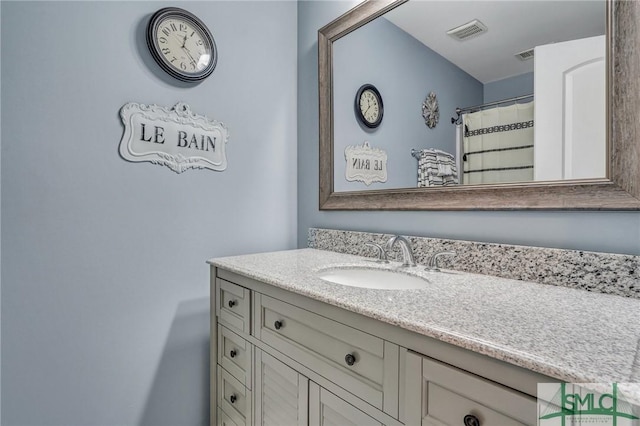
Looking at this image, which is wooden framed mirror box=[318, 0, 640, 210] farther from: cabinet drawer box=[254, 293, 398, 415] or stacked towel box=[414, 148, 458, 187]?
cabinet drawer box=[254, 293, 398, 415]

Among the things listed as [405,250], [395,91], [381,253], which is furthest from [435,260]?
[395,91]

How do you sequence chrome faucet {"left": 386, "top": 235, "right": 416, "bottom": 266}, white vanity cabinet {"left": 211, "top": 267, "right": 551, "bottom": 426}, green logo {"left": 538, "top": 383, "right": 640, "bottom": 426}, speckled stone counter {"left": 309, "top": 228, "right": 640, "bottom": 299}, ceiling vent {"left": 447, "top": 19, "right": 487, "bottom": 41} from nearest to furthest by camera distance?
green logo {"left": 538, "top": 383, "right": 640, "bottom": 426} → white vanity cabinet {"left": 211, "top": 267, "right": 551, "bottom": 426} → speckled stone counter {"left": 309, "top": 228, "right": 640, "bottom": 299} → ceiling vent {"left": 447, "top": 19, "right": 487, "bottom": 41} → chrome faucet {"left": 386, "top": 235, "right": 416, "bottom": 266}

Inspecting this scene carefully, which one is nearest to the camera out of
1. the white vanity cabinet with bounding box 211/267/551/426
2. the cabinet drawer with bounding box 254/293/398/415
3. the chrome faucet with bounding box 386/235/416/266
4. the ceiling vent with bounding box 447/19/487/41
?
the white vanity cabinet with bounding box 211/267/551/426

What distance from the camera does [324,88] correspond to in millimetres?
1729

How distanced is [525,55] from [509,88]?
0.34 feet

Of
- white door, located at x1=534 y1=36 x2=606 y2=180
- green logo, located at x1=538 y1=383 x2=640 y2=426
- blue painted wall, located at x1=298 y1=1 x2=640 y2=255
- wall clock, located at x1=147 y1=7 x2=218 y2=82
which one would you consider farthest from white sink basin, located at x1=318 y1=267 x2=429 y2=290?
wall clock, located at x1=147 y1=7 x2=218 y2=82

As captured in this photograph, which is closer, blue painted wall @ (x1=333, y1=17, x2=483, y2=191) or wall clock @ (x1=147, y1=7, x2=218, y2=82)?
blue painted wall @ (x1=333, y1=17, x2=483, y2=191)

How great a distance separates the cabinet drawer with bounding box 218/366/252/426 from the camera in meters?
1.21

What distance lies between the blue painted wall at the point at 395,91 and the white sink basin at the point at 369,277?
394 mm

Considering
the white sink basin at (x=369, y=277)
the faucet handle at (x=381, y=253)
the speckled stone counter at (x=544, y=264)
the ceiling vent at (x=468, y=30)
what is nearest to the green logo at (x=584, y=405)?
the speckled stone counter at (x=544, y=264)

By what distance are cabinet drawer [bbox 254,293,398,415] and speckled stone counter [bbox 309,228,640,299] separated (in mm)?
555

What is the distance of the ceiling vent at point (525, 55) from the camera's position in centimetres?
102

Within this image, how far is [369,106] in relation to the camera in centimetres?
155

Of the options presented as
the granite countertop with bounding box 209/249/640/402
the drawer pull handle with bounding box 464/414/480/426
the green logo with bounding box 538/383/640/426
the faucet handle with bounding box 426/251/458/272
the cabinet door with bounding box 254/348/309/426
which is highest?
the faucet handle with bounding box 426/251/458/272
